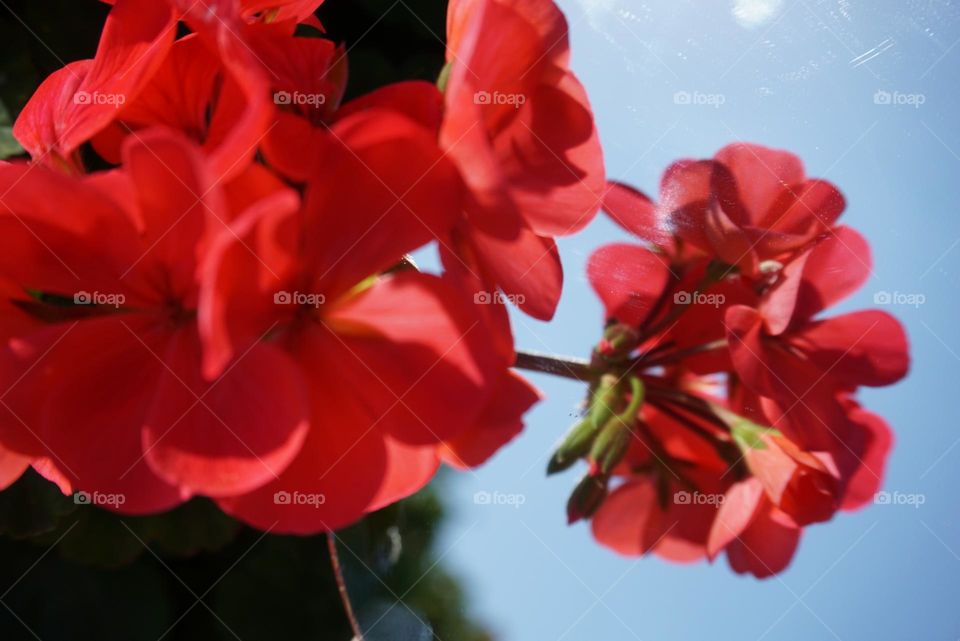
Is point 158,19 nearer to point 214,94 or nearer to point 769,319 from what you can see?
point 214,94

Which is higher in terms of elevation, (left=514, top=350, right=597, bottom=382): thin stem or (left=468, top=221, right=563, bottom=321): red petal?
(left=468, top=221, right=563, bottom=321): red petal

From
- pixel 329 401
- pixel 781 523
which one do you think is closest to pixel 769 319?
pixel 781 523

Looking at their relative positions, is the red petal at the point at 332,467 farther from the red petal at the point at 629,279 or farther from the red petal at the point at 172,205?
the red petal at the point at 629,279

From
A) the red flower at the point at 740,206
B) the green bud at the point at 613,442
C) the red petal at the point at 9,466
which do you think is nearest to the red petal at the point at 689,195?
the red flower at the point at 740,206

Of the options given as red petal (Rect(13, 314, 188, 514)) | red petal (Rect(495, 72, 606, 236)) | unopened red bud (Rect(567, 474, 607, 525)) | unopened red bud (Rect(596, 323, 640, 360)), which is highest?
red petal (Rect(495, 72, 606, 236))

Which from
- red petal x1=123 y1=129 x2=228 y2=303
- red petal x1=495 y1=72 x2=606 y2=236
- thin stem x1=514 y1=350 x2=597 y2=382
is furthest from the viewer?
thin stem x1=514 y1=350 x2=597 y2=382

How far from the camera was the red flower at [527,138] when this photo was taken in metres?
0.32

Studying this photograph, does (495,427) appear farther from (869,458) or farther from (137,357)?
(869,458)

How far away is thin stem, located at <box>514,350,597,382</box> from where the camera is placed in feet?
1.50

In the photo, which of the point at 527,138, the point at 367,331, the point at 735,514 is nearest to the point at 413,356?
the point at 367,331

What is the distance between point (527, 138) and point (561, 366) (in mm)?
155

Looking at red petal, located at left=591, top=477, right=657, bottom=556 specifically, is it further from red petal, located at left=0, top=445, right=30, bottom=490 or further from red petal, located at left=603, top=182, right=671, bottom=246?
red petal, located at left=0, top=445, right=30, bottom=490

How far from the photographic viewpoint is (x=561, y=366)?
47cm

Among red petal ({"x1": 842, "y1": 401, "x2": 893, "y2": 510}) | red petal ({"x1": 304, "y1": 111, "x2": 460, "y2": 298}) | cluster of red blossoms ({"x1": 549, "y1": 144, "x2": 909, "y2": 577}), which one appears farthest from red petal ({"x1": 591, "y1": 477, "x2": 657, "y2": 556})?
red petal ({"x1": 304, "y1": 111, "x2": 460, "y2": 298})
